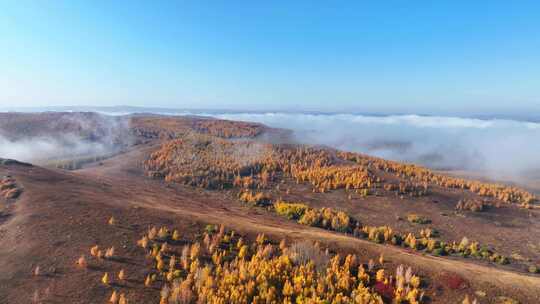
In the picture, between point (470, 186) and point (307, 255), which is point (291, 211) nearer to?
point (307, 255)

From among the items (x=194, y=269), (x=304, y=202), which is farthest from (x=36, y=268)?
(x=304, y=202)

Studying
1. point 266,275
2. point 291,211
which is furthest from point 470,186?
point 266,275

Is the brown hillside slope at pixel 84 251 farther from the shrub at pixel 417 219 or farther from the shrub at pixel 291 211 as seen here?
the shrub at pixel 417 219

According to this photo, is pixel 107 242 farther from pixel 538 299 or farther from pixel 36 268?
pixel 538 299

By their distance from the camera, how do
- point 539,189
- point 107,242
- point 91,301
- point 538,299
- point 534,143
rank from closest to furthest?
point 91,301
point 538,299
point 107,242
point 539,189
point 534,143

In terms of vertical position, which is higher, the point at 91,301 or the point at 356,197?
the point at 91,301

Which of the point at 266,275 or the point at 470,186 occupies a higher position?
the point at 266,275

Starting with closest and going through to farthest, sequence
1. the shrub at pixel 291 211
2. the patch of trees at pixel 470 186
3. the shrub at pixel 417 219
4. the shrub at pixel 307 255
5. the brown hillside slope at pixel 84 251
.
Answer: the brown hillside slope at pixel 84 251 → the shrub at pixel 307 255 → the shrub at pixel 291 211 → the shrub at pixel 417 219 → the patch of trees at pixel 470 186

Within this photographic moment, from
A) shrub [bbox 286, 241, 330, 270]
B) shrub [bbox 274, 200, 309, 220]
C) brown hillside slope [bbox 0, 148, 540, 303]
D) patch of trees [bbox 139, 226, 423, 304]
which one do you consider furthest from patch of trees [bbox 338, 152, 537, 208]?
shrub [bbox 286, 241, 330, 270]

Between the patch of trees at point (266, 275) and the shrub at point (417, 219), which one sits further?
the shrub at point (417, 219)

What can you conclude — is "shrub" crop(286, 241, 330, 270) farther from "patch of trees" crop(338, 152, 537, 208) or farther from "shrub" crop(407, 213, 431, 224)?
"patch of trees" crop(338, 152, 537, 208)

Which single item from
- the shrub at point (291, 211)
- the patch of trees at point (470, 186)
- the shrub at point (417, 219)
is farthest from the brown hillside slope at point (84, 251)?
the patch of trees at point (470, 186)
